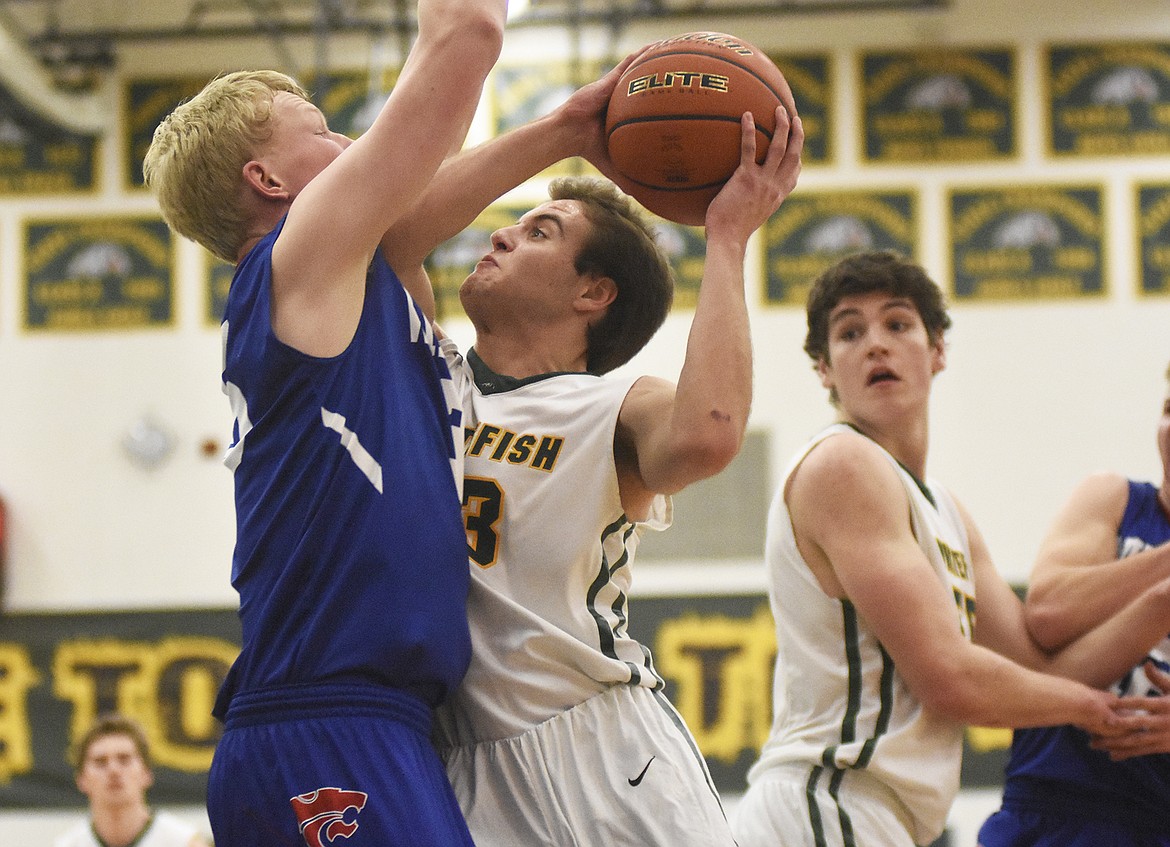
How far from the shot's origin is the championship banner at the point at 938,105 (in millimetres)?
10000

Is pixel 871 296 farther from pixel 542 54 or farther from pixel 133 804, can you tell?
pixel 542 54

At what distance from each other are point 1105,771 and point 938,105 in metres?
7.33

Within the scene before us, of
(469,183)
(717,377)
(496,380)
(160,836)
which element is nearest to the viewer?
(717,377)

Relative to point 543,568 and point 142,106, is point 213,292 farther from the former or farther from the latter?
point 543,568

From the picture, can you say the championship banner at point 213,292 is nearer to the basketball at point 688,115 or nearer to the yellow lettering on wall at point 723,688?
the yellow lettering on wall at point 723,688

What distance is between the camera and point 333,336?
231cm

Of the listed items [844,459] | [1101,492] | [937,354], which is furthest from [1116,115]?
[844,459]

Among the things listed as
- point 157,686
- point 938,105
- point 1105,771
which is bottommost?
point 157,686

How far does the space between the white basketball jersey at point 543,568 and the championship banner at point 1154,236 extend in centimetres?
820

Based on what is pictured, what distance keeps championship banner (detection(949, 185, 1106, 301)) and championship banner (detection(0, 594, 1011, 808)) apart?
9.60 feet

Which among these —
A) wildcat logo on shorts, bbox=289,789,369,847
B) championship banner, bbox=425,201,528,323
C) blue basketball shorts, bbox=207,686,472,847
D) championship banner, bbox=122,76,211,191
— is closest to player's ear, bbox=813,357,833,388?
blue basketball shorts, bbox=207,686,472,847

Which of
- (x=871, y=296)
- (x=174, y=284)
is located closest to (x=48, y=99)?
(x=174, y=284)

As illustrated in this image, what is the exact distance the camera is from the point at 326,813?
7.22 feet

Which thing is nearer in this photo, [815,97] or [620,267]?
[620,267]
